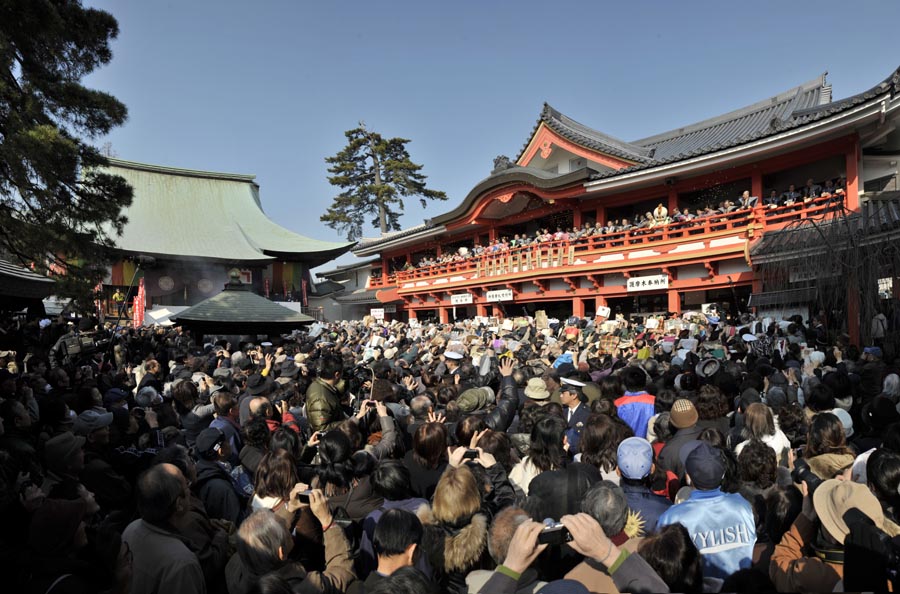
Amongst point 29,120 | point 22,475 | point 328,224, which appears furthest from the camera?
point 328,224

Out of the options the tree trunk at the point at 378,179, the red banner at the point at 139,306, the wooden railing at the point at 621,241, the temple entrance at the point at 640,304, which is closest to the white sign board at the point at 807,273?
the wooden railing at the point at 621,241

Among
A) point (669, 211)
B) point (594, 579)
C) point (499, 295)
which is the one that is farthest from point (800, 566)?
point (499, 295)

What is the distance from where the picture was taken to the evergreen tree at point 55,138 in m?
5.14

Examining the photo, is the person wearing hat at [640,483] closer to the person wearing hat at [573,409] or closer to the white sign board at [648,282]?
the person wearing hat at [573,409]

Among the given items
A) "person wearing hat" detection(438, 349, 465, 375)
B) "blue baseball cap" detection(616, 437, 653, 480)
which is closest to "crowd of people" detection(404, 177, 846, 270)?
"person wearing hat" detection(438, 349, 465, 375)

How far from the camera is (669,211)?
16.9m

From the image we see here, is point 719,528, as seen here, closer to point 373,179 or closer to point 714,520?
point 714,520

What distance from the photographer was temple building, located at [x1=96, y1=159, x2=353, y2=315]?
2811cm

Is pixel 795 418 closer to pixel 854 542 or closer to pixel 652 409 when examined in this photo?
pixel 652 409

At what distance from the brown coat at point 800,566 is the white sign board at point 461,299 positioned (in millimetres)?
20123

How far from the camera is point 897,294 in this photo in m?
8.09

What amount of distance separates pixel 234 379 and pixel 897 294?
9.85 m

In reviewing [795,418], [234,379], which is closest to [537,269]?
[234,379]

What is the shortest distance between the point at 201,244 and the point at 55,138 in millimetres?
27026
